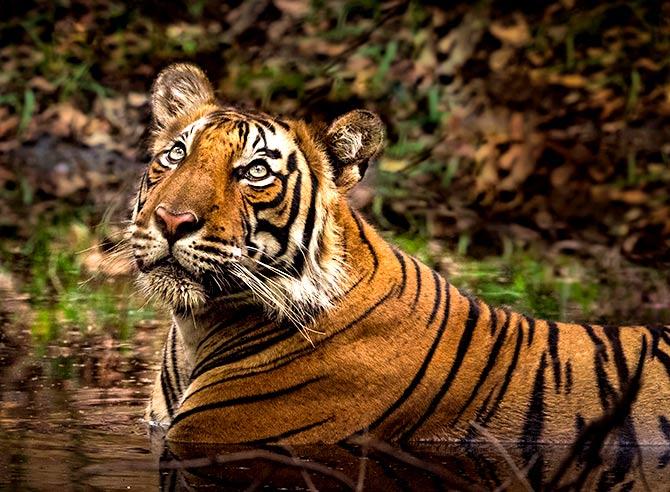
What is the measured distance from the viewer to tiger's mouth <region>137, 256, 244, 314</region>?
4938 millimetres

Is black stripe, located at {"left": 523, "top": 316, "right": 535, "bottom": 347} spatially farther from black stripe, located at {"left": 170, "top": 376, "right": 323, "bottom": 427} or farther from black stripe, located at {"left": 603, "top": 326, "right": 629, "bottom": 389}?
black stripe, located at {"left": 170, "top": 376, "right": 323, "bottom": 427}

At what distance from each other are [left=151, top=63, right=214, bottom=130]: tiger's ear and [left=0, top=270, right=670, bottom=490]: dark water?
1.09 m

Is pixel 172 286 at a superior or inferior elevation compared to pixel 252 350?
superior

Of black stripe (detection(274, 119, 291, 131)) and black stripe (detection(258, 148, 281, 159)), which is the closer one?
black stripe (detection(258, 148, 281, 159))

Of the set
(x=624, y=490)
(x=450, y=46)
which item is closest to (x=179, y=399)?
(x=624, y=490)

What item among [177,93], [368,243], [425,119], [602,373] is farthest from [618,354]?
[425,119]

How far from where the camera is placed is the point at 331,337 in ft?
17.1

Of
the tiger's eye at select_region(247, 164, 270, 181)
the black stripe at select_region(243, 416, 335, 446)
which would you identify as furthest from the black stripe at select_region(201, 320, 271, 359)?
the tiger's eye at select_region(247, 164, 270, 181)

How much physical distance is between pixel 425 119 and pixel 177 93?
7.30m

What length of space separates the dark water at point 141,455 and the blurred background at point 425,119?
1.86 meters

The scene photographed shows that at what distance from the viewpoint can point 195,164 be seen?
5.07 metres

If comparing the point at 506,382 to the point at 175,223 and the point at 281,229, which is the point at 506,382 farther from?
the point at 175,223

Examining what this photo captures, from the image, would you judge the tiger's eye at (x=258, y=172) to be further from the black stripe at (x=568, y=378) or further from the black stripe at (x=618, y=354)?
the black stripe at (x=618, y=354)

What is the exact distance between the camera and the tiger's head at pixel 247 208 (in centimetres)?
491
